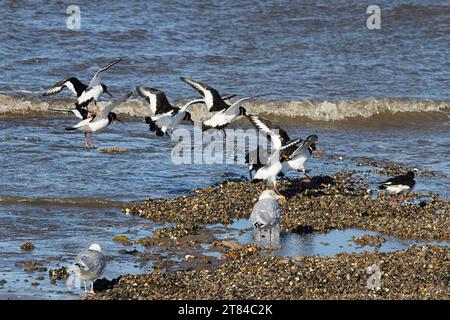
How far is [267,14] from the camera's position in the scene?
20875mm

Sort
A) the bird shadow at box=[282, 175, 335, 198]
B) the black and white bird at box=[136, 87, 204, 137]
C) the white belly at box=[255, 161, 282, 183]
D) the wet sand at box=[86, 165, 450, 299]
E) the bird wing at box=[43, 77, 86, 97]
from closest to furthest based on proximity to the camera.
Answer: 1. the wet sand at box=[86, 165, 450, 299]
2. the white belly at box=[255, 161, 282, 183]
3. the bird shadow at box=[282, 175, 335, 198]
4. the black and white bird at box=[136, 87, 204, 137]
5. the bird wing at box=[43, 77, 86, 97]

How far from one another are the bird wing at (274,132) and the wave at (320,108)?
319 centimetres

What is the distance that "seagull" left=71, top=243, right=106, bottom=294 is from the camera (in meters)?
7.86

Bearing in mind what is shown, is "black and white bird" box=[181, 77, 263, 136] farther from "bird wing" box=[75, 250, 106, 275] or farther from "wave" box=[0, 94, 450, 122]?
"bird wing" box=[75, 250, 106, 275]

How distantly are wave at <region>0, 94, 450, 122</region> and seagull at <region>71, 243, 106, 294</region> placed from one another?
315 inches

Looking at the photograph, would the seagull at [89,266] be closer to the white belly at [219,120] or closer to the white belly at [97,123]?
the white belly at [219,120]

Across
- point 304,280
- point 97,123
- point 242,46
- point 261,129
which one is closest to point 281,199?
point 261,129

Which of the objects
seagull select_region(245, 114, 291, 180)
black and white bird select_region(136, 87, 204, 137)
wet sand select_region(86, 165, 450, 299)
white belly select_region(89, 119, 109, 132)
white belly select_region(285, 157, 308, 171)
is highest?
black and white bird select_region(136, 87, 204, 137)

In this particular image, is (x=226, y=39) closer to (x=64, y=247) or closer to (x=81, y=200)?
(x=81, y=200)

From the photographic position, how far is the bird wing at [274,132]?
12492 millimetres

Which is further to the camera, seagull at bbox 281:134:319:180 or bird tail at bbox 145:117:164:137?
bird tail at bbox 145:117:164:137

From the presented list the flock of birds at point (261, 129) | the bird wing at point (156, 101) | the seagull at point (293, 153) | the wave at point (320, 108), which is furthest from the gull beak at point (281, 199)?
the wave at point (320, 108)

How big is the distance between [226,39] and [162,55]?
167 cm

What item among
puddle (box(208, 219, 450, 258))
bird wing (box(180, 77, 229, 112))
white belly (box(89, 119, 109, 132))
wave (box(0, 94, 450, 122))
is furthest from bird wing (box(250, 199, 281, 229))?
wave (box(0, 94, 450, 122))
